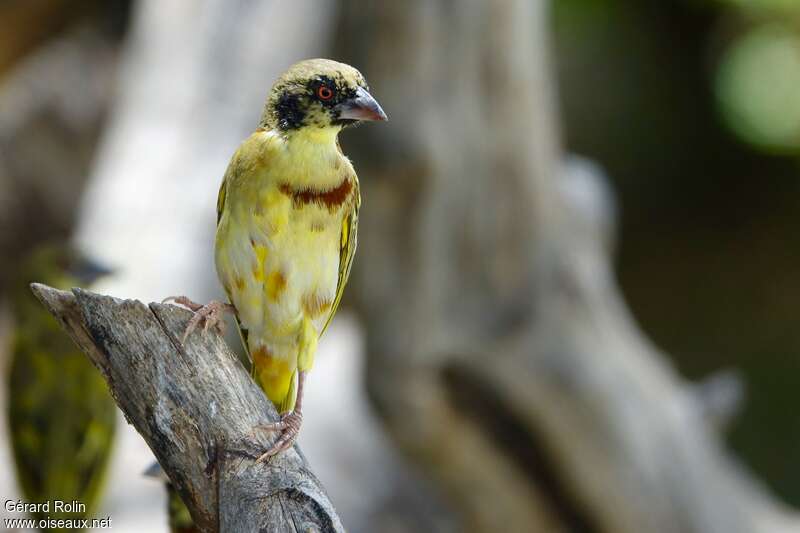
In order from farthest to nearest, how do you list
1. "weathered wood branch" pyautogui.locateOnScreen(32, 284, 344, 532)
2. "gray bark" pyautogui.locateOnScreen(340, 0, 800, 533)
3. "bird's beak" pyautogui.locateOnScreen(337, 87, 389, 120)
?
"gray bark" pyautogui.locateOnScreen(340, 0, 800, 533), "weathered wood branch" pyautogui.locateOnScreen(32, 284, 344, 532), "bird's beak" pyautogui.locateOnScreen(337, 87, 389, 120)

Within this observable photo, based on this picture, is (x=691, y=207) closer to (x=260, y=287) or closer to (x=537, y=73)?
(x=537, y=73)

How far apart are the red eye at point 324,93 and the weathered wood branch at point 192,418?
1.68 ft

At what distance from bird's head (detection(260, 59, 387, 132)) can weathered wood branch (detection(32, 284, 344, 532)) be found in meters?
0.46

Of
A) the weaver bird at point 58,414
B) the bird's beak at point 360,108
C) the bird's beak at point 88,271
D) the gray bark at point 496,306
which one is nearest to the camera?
the bird's beak at point 360,108

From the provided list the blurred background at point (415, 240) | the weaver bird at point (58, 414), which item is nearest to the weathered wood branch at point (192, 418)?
the weaver bird at point (58, 414)

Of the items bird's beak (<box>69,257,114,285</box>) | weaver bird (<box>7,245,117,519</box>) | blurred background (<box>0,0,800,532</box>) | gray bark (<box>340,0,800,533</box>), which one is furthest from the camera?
blurred background (<box>0,0,800,532</box>)

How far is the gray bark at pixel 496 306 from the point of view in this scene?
4.63m

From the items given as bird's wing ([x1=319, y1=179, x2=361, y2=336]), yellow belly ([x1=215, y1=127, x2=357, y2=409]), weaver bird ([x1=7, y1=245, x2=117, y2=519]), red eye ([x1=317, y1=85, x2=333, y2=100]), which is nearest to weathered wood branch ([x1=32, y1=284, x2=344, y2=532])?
yellow belly ([x1=215, y1=127, x2=357, y2=409])

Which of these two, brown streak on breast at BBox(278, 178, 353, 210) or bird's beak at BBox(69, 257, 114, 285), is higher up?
brown streak on breast at BBox(278, 178, 353, 210)

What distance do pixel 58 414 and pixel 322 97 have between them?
1.93 m

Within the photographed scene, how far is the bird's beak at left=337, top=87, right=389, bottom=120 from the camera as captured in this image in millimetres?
2012

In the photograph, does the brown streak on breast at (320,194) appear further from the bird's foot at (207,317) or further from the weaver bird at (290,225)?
the bird's foot at (207,317)

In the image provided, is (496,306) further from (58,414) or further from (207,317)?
(207,317)

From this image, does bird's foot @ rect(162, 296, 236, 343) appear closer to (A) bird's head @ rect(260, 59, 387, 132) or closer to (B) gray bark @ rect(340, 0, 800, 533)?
(A) bird's head @ rect(260, 59, 387, 132)
